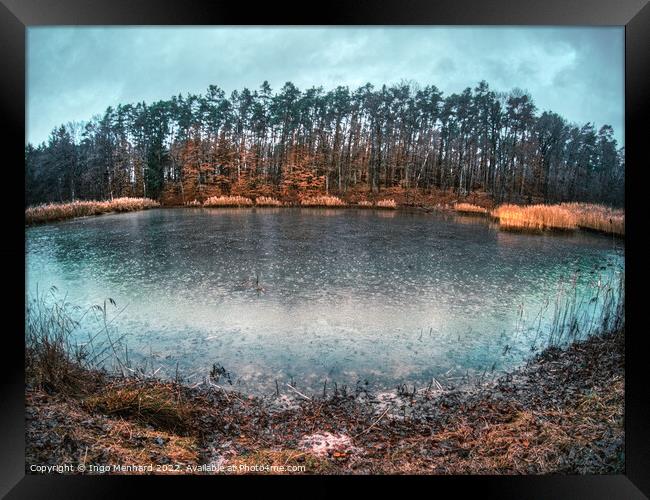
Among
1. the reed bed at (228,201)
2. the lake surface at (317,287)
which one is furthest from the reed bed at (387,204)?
the reed bed at (228,201)

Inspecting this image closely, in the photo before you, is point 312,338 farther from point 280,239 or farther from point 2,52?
point 2,52

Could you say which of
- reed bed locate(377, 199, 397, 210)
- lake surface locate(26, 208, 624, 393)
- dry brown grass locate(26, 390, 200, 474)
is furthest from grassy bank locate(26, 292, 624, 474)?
reed bed locate(377, 199, 397, 210)

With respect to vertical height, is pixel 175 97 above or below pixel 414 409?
above

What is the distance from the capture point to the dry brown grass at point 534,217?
13.7 ft

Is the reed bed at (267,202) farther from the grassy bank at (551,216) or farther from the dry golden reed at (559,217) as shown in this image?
the dry golden reed at (559,217)

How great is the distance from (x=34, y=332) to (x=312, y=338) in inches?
101

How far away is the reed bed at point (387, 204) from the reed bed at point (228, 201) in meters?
1.56

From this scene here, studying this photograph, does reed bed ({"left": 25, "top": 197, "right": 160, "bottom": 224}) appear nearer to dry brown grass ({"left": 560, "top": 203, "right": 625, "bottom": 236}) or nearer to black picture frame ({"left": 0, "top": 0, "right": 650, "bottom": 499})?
black picture frame ({"left": 0, "top": 0, "right": 650, "bottom": 499})

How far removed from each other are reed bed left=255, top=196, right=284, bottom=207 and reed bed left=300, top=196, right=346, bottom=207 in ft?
0.87

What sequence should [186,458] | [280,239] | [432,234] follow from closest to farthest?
[186,458] → [280,239] → [432,234]

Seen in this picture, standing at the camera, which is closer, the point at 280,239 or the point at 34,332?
the point at 34,332

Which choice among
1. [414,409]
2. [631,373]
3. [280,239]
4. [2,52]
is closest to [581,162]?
[631,373]

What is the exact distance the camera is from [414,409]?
11.0 ft

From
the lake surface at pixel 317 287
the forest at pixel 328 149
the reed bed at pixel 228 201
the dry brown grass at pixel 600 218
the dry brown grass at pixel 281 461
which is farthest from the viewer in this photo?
the reed bed at pixel 228 201
